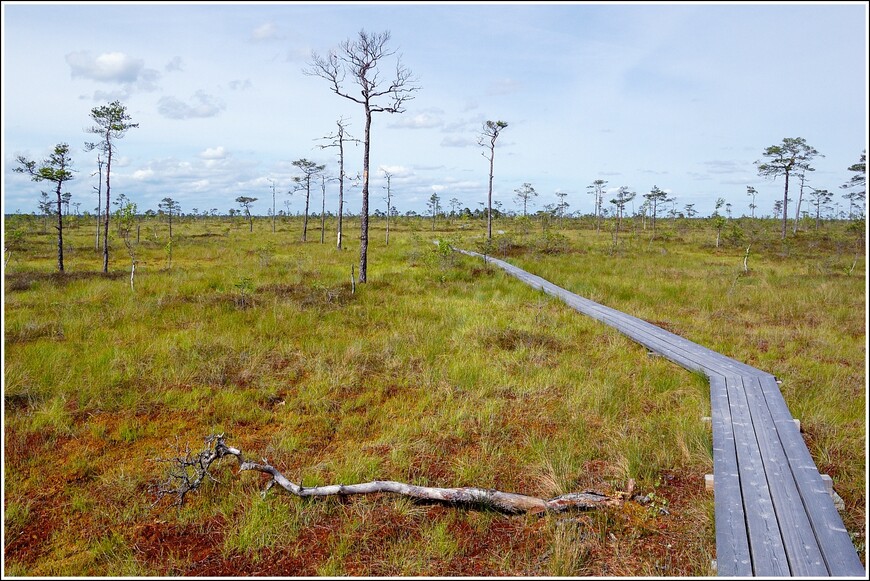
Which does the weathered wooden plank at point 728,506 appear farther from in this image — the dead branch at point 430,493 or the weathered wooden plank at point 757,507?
the dead branch at point 430,493

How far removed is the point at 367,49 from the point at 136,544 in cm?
1340

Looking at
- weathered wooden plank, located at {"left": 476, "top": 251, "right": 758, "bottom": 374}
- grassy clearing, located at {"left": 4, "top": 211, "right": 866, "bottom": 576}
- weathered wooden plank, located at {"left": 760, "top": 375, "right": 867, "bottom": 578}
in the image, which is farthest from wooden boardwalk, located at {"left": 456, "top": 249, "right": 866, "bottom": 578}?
weathered wooden plank, located at {"left": 476, "top": 251, "right": 758, "bottom": 374}

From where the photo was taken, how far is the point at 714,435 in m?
5.16

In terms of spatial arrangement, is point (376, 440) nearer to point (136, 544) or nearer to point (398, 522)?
point (398, 522)

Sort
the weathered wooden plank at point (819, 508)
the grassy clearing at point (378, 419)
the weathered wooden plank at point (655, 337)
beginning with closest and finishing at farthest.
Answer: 1. the weathered wooden plank at point (819, 508)
2. the grassy clearing at point (378, 419)
3. the weathered wooden plank at point (655, 337)

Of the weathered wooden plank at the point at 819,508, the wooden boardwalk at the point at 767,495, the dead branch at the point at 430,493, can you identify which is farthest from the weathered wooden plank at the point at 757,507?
the dead branch at the point at 430,493

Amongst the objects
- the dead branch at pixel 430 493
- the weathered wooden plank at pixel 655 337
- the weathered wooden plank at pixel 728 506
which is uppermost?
the weathered wooden plank at pixel 655 337

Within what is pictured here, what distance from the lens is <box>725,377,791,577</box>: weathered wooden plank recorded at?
10.8ft

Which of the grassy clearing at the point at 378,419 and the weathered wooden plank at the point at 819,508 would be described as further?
the grassy clearing at the point at 378,419

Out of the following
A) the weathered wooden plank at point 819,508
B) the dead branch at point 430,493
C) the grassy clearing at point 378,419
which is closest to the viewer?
the weathered wooden plank at point 819,508

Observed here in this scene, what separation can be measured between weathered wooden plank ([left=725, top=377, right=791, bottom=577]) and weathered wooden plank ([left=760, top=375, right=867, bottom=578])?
263mm

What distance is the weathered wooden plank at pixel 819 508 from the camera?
3.28 m

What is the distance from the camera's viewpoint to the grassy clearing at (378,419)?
3.73 metres

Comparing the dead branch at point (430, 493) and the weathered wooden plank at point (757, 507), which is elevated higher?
the weathered wooden plank at point (757, 507)
